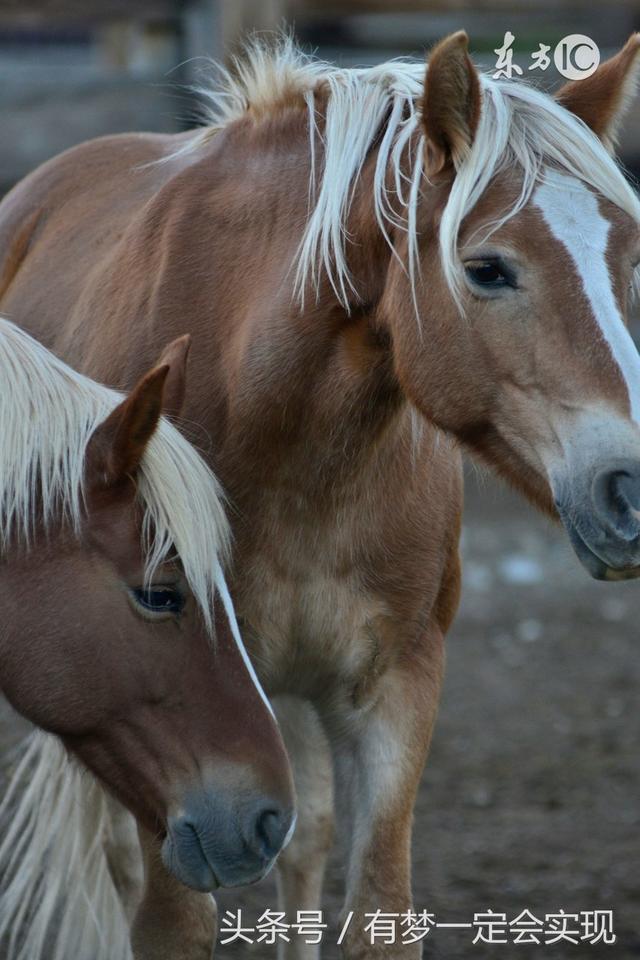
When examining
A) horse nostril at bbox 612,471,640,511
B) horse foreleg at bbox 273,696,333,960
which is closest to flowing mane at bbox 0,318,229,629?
horse nostril at bbox 612,471,640,511

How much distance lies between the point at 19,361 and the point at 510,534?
211 inches

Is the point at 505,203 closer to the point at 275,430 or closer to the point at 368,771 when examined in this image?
the point at 275,430

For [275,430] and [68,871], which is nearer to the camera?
[275,430]

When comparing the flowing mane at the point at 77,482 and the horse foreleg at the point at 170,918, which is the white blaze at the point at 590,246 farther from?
the horse foreleg at the point at 170,918

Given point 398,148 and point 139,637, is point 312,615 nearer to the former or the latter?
point 139,637

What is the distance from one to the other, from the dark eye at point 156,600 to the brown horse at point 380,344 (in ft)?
1.35

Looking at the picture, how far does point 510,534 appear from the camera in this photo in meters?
8.03

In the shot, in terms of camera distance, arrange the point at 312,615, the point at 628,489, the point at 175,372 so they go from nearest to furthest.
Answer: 1. the point at 628,489
2. the point at 175,372
3. the point at 312,615

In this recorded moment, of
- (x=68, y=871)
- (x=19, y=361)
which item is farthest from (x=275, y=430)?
(x=68, y=871)

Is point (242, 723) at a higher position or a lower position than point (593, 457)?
lower

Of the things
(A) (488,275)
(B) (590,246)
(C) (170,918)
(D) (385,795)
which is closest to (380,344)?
(A) (488,275)

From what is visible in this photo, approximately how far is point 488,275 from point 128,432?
0.73 meters

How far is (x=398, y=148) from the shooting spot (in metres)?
3.02

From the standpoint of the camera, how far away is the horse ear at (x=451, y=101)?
9.13ft
